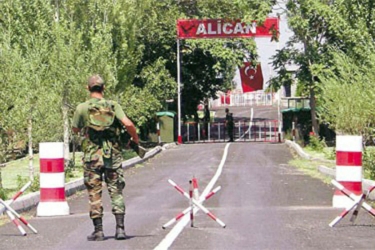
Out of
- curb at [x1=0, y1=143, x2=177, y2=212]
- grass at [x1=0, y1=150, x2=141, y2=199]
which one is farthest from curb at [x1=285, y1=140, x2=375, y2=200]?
grass at [x1=0, y1=150, x2=141, y2=199]

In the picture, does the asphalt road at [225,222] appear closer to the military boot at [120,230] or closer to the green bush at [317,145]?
the military boot at [120,230]

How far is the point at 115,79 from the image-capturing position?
28406mm

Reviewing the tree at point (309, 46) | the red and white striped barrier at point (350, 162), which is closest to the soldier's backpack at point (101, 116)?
the red and white striped barrier at point (350, 162)

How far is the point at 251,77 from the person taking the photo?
5184 cm

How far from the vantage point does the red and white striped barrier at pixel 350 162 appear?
507 inches

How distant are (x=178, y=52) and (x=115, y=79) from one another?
1695 cm

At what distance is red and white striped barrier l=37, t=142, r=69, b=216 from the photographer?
13203 millimetres

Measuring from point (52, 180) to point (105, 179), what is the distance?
3271 millimetres

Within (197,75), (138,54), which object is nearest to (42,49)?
(138,54)

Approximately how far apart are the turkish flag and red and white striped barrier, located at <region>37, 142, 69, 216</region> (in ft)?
127

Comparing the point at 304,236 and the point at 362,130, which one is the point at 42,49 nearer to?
the point at 362,130

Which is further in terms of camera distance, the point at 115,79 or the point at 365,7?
the point at 115,79

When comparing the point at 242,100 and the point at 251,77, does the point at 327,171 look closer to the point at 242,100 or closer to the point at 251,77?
the point at 251,77

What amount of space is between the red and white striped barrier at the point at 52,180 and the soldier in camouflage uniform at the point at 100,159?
10.1 ft
